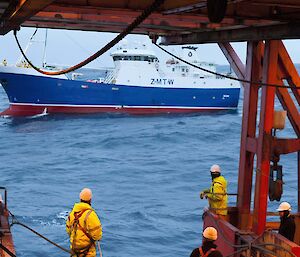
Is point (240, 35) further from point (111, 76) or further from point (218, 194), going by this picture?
point (111, 76)

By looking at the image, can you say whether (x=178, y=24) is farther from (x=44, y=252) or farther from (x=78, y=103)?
(x=78, y=103)

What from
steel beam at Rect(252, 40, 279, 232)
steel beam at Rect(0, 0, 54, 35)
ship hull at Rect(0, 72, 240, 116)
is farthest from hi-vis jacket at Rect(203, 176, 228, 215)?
ship hull at Rect(0, 72, 240, 116)

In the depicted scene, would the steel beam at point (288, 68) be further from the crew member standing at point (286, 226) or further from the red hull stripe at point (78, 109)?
the red hull stripe at point (78, 109)

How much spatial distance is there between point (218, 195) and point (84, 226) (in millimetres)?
3537

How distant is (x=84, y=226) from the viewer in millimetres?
7980

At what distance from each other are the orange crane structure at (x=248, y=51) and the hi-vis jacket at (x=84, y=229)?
7.47 feet

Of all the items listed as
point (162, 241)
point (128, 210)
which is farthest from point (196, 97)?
point (162, 241)

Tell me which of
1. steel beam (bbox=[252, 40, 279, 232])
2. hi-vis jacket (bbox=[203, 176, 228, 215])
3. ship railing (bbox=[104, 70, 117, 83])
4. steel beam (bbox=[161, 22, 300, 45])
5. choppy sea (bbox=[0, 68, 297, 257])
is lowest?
choppy sea (bbox=[0, 68, 297, 257])

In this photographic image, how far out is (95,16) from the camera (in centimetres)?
910

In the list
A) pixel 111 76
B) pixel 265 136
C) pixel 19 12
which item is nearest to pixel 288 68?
pixel 265 136

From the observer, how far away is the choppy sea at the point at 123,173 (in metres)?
20.5

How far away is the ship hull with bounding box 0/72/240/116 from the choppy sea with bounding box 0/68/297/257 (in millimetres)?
1195

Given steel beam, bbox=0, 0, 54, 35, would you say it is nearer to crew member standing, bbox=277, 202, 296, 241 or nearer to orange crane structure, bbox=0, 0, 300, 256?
orange crane structure, bbox=0, 0, 300, 256

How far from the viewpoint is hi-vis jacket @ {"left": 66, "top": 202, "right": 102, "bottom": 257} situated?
7930 millimetres
